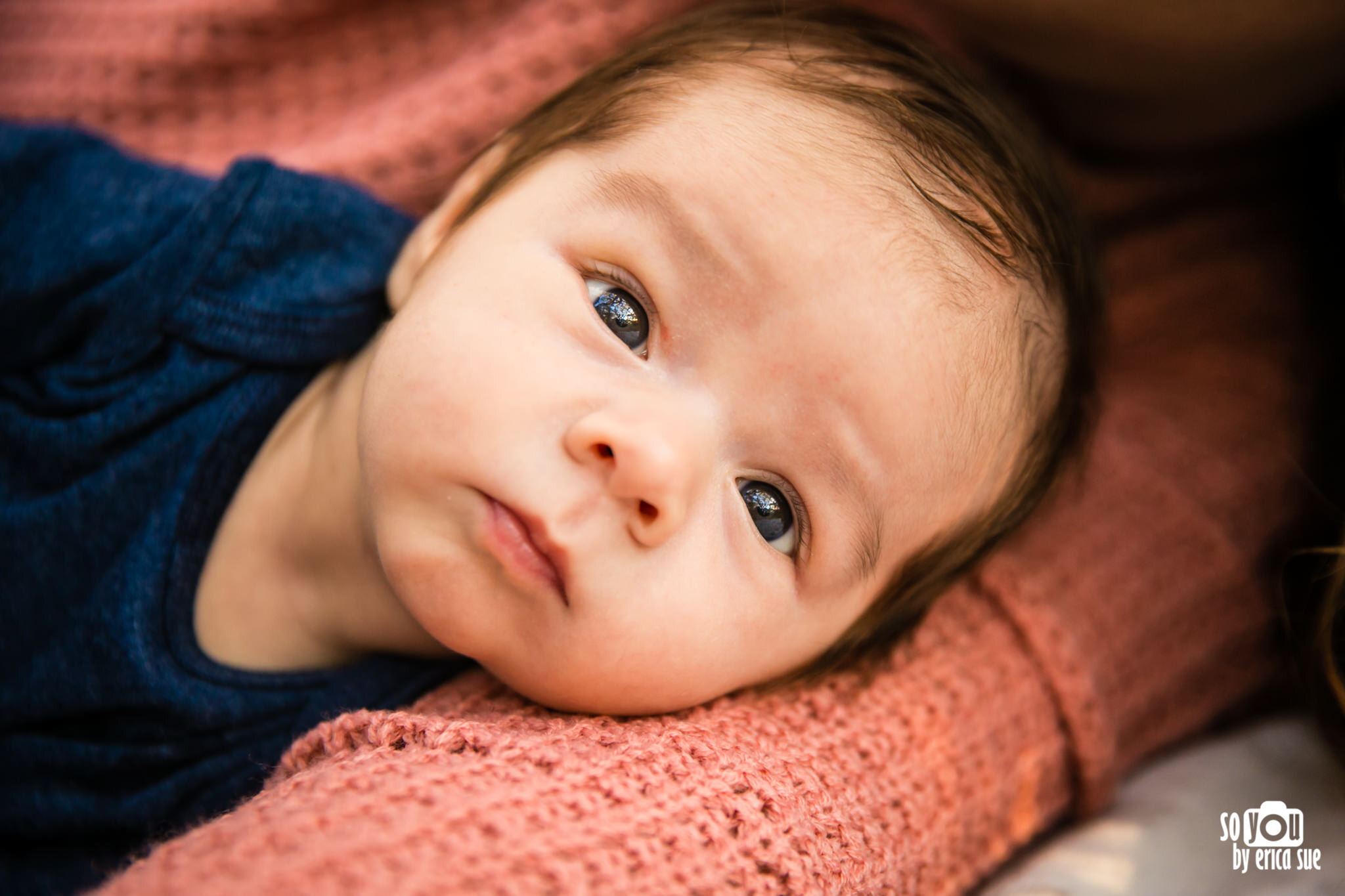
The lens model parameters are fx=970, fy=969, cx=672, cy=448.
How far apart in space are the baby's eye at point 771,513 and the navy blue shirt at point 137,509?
42 centimetres

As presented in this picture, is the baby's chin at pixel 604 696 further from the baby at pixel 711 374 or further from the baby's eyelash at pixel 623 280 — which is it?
the baby's eyelash at pixel 623 280

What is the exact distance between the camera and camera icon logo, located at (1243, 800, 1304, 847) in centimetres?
112

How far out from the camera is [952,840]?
105 centimetres

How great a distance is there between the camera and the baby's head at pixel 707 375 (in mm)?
836

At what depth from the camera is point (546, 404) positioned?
829 millimetres

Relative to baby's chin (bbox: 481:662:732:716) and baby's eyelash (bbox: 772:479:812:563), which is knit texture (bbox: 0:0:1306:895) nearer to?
baby's chin (bbox: 481:662:732:716)

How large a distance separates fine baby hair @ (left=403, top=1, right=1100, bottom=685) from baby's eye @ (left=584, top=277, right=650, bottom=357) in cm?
17

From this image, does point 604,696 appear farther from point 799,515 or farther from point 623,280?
point 623,280

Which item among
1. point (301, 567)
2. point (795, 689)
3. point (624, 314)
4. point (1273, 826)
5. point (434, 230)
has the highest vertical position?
point (434, 230)

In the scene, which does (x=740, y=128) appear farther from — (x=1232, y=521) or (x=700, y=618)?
(x=1232, y=521)

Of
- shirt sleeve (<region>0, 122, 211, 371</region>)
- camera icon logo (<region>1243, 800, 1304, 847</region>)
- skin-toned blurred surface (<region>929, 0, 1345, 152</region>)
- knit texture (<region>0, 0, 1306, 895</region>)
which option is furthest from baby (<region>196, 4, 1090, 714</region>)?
camera icon logo (<region>1243, 800, 1304, 847</region>)

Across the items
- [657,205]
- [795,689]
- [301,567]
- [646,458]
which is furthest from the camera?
[301,567]

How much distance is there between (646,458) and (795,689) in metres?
0.36

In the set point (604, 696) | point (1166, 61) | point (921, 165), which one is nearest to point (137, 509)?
point (604, 696)
